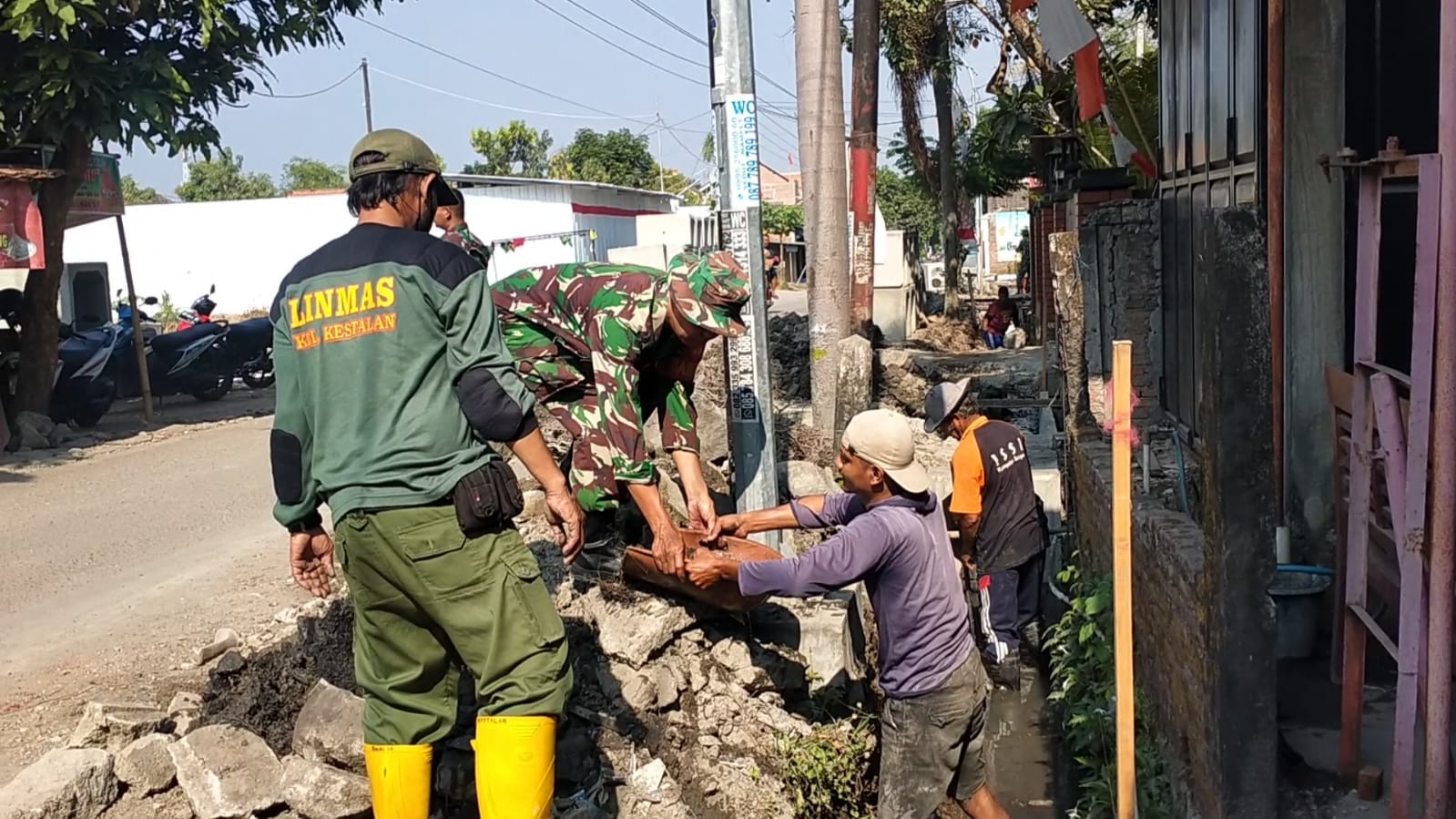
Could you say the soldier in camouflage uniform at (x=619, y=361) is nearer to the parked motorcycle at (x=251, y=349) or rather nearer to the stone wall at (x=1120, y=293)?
the stone wall at (x=1120, y=293)

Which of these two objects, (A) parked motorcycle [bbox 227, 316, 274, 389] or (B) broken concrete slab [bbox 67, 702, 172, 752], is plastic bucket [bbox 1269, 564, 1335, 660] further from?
(A) parked motorcycle [bbox 227, 316, 274, 389]

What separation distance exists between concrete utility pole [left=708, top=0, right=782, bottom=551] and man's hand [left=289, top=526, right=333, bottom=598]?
9.16 feet

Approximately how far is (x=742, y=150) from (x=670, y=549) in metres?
2.16

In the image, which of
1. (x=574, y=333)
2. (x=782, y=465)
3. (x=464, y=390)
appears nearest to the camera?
(x=464, y=390)

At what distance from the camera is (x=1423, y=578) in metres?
3.13

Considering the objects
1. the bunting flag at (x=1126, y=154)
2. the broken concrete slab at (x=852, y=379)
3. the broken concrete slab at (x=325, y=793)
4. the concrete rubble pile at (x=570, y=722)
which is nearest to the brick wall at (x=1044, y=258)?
the bunting flag at (x=1126, y=154)

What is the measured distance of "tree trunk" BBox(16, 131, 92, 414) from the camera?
38.9ft

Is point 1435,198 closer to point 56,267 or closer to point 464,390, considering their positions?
point 464,390

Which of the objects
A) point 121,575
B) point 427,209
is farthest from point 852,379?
point 427,209

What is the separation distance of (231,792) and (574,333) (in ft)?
7.08

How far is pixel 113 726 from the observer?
4.17m

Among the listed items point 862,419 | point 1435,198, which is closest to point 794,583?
point 862,419

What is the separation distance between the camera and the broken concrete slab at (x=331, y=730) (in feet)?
13.3

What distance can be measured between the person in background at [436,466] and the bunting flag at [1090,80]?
22.5ft
